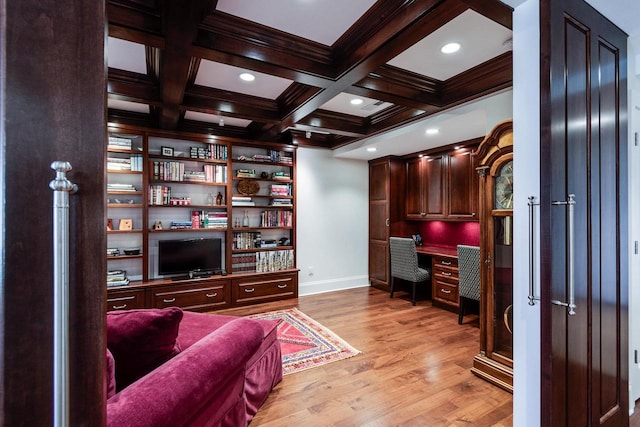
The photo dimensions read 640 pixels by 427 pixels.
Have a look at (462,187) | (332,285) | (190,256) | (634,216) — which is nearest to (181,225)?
(190,256)

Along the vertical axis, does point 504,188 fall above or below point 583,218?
above

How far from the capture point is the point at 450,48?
2.41 m

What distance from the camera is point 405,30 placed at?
6.32 ft

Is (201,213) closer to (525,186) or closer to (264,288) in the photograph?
(264,288)

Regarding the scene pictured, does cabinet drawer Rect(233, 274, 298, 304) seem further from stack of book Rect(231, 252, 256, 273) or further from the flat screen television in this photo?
the flat screen television

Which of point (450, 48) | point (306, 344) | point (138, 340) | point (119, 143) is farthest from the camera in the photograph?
point (119, 143)

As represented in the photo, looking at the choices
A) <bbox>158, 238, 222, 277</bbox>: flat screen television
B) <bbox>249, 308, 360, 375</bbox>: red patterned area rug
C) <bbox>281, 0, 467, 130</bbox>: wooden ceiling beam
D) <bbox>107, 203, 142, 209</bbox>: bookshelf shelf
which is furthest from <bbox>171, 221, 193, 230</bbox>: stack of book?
<bbox>281, 0, 467, 130</bbox>: wooden ceiling beam

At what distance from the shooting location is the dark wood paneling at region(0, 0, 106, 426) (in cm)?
53

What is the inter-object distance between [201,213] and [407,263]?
3.01 metres

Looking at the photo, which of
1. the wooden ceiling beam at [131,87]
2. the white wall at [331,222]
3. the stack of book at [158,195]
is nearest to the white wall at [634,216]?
the wooden ceiling beam at [131,87]

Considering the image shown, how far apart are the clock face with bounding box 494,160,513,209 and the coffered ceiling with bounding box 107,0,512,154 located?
84cm

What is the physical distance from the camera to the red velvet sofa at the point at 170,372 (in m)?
1.13

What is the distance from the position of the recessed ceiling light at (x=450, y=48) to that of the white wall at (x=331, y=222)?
3.04 m

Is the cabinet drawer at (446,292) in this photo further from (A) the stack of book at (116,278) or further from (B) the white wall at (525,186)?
(A) the stack of book at (116,278)
